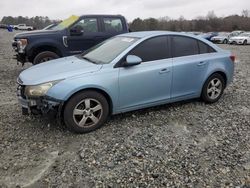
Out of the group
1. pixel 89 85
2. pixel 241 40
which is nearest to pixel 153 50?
pixel 89 85

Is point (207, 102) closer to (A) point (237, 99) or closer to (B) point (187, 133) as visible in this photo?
(A) point (237, 99)

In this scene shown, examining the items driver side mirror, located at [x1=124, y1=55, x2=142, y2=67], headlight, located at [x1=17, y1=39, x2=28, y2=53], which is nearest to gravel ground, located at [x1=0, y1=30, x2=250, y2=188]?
driver side mirror, located at [x1=124, y1=55, x2=142, y2=67]

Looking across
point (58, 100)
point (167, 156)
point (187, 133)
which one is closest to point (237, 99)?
point (187, 133)

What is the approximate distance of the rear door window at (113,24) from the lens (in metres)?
8.54

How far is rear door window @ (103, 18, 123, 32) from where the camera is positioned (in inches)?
336

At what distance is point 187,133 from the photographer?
4.16m

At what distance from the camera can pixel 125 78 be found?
427 centimetres

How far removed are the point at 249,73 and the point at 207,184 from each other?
6830mm

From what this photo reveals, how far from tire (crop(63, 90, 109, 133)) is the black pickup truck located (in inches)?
164

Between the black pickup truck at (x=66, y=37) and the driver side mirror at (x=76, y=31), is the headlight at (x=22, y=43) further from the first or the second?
the driver side mirror at (x=76, y=31)

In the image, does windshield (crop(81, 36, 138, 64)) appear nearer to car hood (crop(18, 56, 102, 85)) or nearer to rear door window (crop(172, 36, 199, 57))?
car hood (crop(18, 56, 102, 85))

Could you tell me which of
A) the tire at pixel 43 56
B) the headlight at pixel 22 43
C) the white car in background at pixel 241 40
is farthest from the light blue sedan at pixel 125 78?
the white car in background at pixel 241 40

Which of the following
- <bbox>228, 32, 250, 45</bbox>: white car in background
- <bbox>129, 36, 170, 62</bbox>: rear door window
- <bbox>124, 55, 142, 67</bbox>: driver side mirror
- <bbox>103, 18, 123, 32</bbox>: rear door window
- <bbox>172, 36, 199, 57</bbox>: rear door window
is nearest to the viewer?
<bbox>124, 55, 142, 67</bbox>: driver side mirror

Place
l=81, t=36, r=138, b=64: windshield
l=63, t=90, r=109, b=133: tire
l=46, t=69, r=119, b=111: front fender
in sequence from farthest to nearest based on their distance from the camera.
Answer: l=81, t=36, r=138, b=64: windshield < l=63, t=90, r=109, b=133: tire < l=46, t=69, r=119, b=111: front fender
